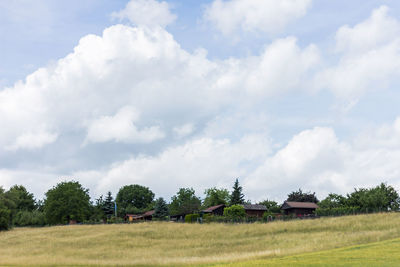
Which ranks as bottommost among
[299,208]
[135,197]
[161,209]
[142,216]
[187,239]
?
[187,239]

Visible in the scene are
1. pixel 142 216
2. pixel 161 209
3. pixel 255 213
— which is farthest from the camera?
pixel 142 216

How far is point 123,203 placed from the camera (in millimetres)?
169250

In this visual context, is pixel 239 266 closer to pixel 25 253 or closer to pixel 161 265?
pixel 161 265

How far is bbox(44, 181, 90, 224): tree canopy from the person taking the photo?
116m

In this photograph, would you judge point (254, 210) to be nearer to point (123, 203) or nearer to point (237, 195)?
point (237, 195)

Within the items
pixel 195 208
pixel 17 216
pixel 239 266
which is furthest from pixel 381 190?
pixel 17 216

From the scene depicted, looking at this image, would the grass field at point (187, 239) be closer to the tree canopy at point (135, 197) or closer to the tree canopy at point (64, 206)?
the tree canopy at point (64, 206)

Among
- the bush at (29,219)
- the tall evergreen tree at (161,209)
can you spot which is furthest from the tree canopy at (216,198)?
the bush at (29,219)

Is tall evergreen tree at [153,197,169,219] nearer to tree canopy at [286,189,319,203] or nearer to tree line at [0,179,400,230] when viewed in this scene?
tree line at [0,179,400,230]

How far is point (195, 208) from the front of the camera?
438ft

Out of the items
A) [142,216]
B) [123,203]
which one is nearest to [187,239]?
[142,216]

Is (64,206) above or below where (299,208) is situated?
above

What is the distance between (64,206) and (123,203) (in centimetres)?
5448

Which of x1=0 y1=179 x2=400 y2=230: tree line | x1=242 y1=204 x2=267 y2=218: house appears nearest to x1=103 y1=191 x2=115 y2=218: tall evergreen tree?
x1=0 y1=179 x2=400 y2=230: tree line
